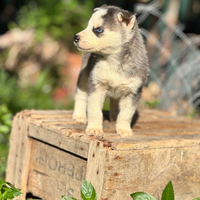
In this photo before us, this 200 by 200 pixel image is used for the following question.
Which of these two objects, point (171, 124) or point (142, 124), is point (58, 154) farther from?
point (171, 124)

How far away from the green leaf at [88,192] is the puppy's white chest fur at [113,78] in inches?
37.4

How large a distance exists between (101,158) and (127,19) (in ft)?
3.95

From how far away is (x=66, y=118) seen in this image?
12.3ft

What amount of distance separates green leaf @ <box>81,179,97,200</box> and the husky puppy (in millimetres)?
536

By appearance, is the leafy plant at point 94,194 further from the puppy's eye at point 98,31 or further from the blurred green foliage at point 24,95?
the blurred green foliage at point 24,95

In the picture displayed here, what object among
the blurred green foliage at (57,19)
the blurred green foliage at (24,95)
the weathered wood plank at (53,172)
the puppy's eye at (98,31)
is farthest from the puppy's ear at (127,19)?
the blurred green foliage at (57,19)

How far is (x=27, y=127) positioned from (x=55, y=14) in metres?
4.86

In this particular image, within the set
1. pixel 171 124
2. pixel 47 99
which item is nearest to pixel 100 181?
pixel 171 124

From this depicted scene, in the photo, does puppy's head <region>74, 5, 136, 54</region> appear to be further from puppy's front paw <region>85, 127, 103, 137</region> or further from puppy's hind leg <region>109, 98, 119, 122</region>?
puppy's hind leg <region>109, 98, 119, 122</region>

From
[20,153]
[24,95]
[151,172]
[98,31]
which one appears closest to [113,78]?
[98,31]

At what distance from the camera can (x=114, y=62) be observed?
310 centimetres

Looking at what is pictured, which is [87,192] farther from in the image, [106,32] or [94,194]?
[106,32]

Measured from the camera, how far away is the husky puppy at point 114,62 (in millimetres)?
2963

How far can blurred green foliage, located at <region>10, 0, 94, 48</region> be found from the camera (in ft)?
25.5
